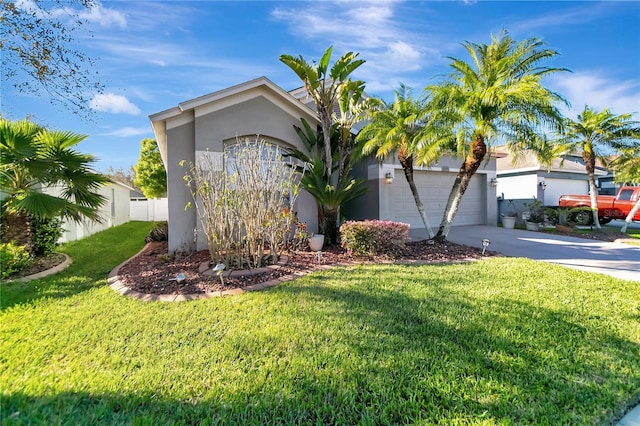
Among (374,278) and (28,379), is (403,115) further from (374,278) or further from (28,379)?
(28,379)

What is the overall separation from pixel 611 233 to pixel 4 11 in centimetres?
2412

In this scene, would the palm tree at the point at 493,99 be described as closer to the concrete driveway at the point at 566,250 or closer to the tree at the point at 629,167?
the concrete driveway at the point at 566,250

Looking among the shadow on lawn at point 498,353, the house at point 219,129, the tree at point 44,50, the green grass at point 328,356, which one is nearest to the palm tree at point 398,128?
the house at point 219,129

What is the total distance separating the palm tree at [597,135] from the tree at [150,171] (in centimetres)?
3068

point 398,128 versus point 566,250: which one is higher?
point 398,128

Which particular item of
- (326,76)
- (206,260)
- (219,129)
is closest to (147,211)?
(219,129)

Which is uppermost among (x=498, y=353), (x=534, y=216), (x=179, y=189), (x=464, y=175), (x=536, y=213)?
(x=464, y=175)

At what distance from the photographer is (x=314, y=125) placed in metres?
10.8

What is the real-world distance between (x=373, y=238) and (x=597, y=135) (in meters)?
14.0

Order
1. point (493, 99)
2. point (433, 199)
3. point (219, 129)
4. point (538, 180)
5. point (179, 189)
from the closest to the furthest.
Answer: point (493, 99) < point (179, 189) < point (219, 129) < point (433, 199) < point (538, 180)

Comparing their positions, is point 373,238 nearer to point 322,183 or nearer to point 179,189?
point 322,183

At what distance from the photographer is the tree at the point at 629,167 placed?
44.8 feet

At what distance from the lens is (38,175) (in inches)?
266

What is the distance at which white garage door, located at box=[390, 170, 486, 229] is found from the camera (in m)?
14.0
